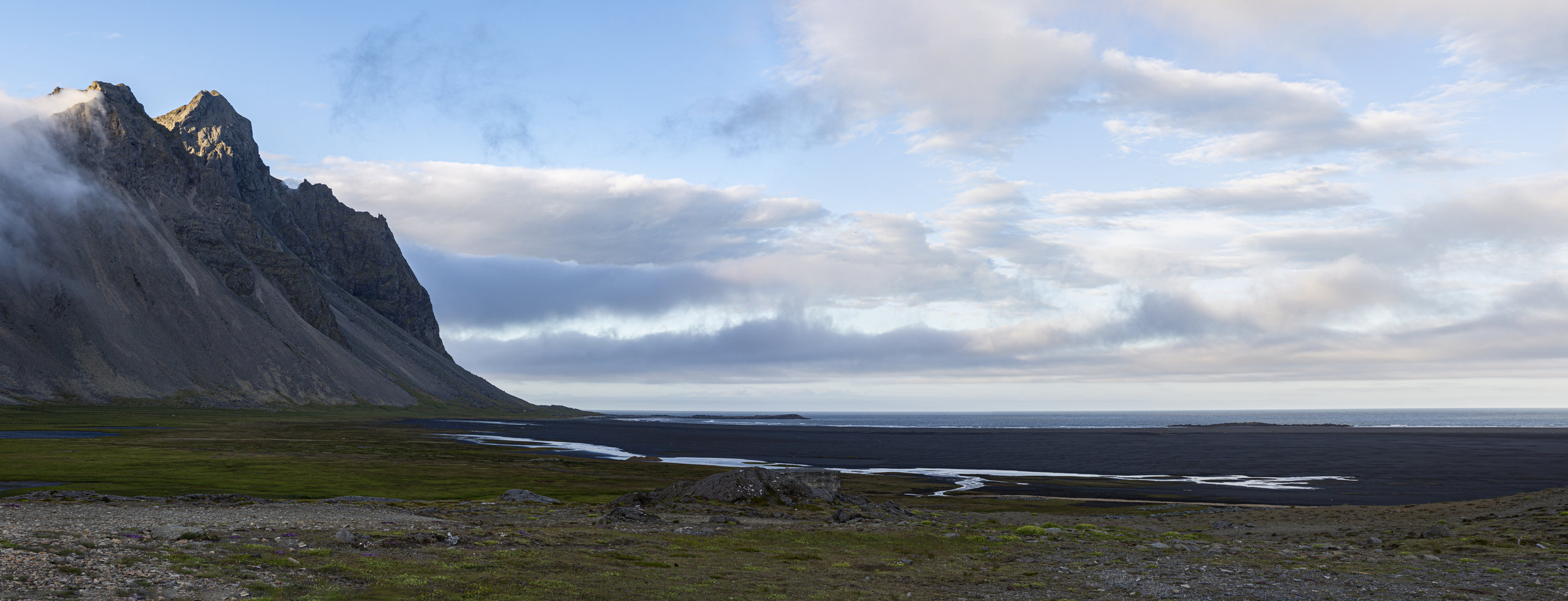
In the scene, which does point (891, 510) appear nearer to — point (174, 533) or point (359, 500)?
point (359, 500)

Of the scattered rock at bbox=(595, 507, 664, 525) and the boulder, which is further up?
the boulder

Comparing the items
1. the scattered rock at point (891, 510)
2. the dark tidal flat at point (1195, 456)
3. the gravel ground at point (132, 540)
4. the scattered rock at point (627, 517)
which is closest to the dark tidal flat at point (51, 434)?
the dark tidal flat at point (1195, 456)

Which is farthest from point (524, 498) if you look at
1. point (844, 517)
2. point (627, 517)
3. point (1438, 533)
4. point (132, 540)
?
point (1438, 533)

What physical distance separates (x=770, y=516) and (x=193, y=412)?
557ft

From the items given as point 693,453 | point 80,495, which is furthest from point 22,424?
point 80,495

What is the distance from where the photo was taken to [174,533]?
28.0 m

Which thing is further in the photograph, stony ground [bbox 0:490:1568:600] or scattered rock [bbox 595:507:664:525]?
scattered rock [bbox 595:507:664:525]

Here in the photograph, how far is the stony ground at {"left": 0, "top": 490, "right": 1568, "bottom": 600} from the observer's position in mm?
23562

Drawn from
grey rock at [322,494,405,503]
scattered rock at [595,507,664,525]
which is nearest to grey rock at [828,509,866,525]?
scattered rock at [595,507,664,525]

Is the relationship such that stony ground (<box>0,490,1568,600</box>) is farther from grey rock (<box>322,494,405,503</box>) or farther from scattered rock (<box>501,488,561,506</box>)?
scattered rock (<box>501,488,561,506</box>)

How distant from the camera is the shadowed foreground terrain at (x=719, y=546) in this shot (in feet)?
79.0

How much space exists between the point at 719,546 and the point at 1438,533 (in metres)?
33.1

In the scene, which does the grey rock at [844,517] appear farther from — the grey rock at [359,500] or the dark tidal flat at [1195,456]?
the dark tidal flat at [1195,456]

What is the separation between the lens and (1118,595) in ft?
88.0
